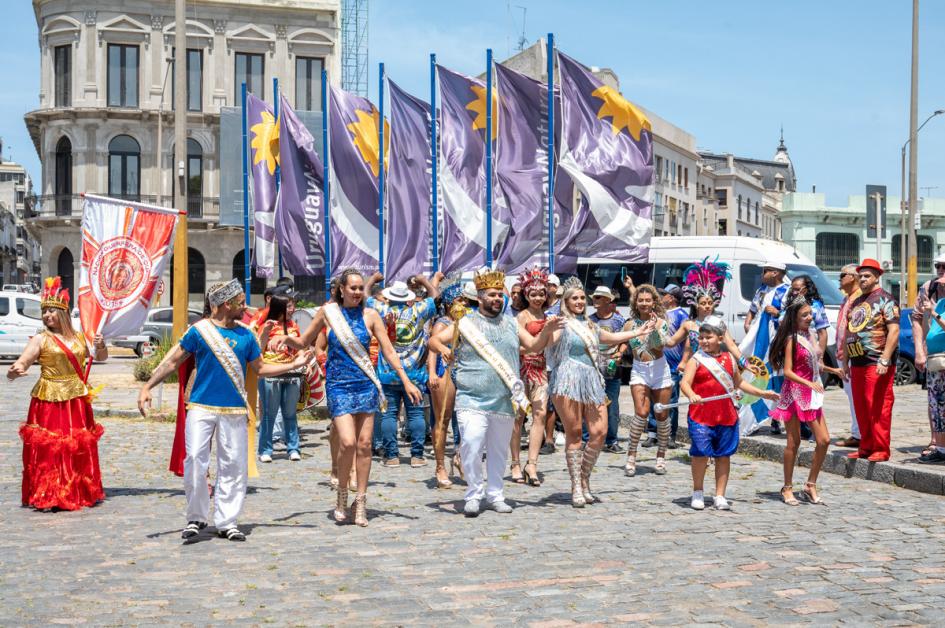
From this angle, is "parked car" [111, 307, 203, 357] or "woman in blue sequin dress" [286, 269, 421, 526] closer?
"woman in blue sequin dress" [286, 269, 421, 526]

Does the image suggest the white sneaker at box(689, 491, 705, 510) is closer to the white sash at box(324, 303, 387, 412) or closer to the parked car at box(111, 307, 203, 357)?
the white sash at box(324, 303, 387, 412)

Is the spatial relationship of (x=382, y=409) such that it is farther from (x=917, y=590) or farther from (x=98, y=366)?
(x=98, y=366)

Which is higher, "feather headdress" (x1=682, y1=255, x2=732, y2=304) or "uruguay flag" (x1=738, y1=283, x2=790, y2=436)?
"feather headdress" (x1=682, y1=255, x2=732, y2=304)

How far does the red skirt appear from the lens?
886 cm

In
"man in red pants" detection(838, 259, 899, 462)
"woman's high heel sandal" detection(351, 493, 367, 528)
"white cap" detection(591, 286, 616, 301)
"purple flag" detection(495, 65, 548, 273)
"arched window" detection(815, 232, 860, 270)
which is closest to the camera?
"woman's high heel sandal" detection(351, 493, 367, 528)

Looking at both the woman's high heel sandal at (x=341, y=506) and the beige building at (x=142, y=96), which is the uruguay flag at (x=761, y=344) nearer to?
the woman's high heel sandal at (x=341, y=506)

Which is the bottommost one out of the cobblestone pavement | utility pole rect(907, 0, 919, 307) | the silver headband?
the cobblestone pavement

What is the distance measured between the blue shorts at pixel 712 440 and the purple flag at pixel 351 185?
491 inches

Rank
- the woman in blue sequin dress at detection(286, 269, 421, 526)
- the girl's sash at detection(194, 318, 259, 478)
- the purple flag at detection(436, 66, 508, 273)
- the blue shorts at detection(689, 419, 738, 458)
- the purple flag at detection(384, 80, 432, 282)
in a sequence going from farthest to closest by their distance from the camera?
the purple flag at detection(384, 80, 432, 282) → the purple flag at detection(436, 66, 508, 273) → the blue shorts at detection(689, 419, 738, 458) → the woman in blue sequin dress at detection(286, 269, 421, 526) → the girl's sash at detection(194, 318, 259, 478)

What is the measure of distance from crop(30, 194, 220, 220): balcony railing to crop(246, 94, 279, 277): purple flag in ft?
95.0

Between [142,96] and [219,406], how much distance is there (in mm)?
45725

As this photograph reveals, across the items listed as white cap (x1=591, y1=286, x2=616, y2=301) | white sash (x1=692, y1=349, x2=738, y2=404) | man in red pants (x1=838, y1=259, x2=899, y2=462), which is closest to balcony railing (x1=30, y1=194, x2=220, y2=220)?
white cap (x1=591, y1=286, x2=616, y2=301)

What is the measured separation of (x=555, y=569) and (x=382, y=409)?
80.2 inches

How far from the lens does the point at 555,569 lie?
6.83 meters
